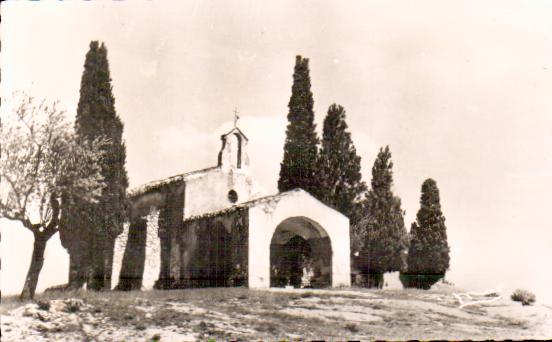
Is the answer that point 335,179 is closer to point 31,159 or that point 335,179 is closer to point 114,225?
point 114,225

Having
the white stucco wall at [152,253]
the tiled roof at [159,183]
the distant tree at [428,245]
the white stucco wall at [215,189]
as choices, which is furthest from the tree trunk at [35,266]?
the distant tree at [428,245]

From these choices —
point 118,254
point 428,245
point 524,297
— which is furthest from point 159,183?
point 524,297

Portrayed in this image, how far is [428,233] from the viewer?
30.2 meters

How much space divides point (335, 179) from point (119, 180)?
12.0m

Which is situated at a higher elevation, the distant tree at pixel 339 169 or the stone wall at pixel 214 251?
the distant tree at pixel 339 169

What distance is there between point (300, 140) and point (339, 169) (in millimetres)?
2553

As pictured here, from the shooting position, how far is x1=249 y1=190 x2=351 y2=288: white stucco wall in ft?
70.5

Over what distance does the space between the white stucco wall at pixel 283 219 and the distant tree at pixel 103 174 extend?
525cm

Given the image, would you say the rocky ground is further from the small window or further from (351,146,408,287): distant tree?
(351,146,408,287): distant tree

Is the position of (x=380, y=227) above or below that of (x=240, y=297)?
above

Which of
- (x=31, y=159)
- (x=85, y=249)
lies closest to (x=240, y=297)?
(x=85, y=249)

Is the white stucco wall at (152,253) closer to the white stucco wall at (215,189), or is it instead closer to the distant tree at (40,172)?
the white stucco wall at (215,189)

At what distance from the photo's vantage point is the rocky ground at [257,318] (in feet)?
43.2

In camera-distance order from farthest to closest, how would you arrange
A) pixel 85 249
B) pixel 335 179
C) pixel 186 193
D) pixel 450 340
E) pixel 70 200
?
pixel 335 179
pixel 186 193
pixel 85 249
pixel 70 200
pixel 450 340
